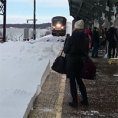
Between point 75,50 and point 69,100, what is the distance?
1.49 metres

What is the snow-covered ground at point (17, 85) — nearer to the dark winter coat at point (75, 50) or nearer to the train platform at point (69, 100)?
the train platform at point (69, 100)

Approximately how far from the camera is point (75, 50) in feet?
36.4

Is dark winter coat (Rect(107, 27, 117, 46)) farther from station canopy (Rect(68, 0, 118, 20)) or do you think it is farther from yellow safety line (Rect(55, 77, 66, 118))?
yellow safety line (Rect(55, 77, 66, 118))

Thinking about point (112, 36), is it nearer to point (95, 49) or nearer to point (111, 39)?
point (111, 39)

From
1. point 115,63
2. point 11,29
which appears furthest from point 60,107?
point 11,29

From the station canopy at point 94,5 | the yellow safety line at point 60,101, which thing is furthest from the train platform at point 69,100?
the station canopy at point 94,5

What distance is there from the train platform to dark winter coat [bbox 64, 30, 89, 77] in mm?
872

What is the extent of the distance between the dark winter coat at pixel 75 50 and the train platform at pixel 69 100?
34.3 inches

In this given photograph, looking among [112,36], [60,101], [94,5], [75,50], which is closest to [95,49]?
[112,36]

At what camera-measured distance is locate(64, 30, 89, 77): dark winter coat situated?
1109cm

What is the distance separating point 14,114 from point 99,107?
329cm

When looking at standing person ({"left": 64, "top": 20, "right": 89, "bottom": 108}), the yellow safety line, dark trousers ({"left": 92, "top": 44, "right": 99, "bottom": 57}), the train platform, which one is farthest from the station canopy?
standing person ({"left": 64, "top": 20, "right": 89, "bottom": 108})

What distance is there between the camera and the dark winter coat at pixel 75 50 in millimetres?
11094

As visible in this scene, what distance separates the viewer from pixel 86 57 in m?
11.3
